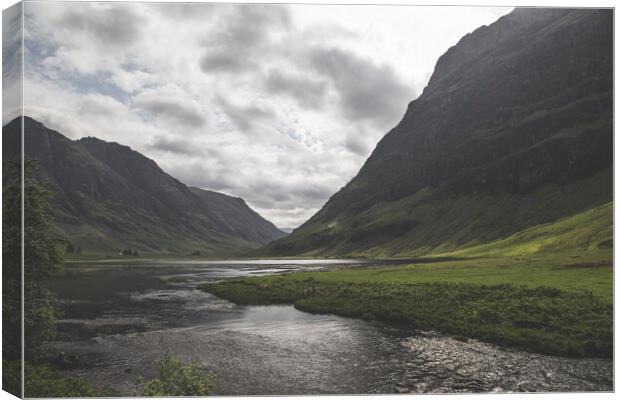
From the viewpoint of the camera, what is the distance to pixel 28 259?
2166 centimetres

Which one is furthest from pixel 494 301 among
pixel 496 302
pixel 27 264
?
pixel 27 264

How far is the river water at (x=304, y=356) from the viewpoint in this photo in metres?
23.3

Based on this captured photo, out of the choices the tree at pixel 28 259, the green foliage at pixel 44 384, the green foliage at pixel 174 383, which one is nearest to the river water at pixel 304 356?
the green foliage at pixel 44 384

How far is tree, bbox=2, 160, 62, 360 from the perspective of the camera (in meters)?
20.5

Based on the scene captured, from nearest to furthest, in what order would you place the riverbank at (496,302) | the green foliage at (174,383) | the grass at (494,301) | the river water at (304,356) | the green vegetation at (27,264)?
the green foliage at (174,383) < the green vegetation at (27,264) < the river water at (304,356) < the riverbank at (496,302) < the grass at (494,301)

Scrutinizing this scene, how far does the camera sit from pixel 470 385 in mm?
Result: 22969

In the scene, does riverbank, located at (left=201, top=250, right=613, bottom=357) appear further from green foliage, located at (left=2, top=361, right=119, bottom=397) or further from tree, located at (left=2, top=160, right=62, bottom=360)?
tree, located at (left=2, top=160, right=62, bottom=360)

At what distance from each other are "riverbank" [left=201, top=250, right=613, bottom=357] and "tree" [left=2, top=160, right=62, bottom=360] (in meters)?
27.5

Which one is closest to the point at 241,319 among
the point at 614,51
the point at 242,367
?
the point at 242,367

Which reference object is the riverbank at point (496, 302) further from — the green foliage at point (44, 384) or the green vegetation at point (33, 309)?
the green foliage at point (44, 384)

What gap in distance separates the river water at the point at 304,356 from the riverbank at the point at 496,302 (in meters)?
1.74

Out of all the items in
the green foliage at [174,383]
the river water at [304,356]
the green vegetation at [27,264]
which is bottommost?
the river water at [304,356]

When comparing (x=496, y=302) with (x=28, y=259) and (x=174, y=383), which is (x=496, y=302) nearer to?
(x=174, y=383)

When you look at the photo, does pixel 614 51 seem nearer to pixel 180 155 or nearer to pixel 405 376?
pixel 405 376
